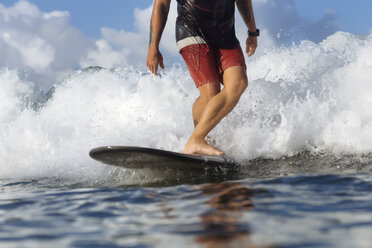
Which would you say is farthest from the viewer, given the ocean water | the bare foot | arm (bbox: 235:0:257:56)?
arm (bbox: 235:0:257:56)

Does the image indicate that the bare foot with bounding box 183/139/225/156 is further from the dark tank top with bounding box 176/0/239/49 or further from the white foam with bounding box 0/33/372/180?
the dark tank top with bounding box 176/0/239/49

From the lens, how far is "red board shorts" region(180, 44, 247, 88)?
4406 mm

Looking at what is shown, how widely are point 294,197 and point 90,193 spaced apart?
4.92 ft

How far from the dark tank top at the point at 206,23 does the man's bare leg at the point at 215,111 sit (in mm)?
452

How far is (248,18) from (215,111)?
144 cm

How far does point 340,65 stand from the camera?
6.89 meters

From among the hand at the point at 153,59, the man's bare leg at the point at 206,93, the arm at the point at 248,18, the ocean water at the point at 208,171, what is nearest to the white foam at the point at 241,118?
the ocean water at the point at 208,171

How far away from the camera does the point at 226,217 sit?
217cm

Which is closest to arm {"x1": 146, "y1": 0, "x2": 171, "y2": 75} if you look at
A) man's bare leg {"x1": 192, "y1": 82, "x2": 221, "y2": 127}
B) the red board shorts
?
the red board shorts

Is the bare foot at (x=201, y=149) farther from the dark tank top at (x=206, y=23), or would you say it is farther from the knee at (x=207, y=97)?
the dark tank top at (x=206, y=23)

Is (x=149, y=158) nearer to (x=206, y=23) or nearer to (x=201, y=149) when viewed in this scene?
(x=201, y=149)

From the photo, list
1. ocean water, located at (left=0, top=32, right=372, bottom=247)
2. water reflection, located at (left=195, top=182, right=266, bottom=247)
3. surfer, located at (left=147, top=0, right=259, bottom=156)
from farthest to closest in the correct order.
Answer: surfer, located at (left=147, top=0, right=259, bottom=156)
ocean water, located at (left=0, top=32, right=372, bottom=247)
water reflection, located at (left=195, top=182, right=266, bottom=247)

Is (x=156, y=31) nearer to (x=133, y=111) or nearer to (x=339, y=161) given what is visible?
(x=339, y=161)

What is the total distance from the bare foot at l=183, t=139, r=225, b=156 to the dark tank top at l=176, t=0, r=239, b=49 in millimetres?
1011
